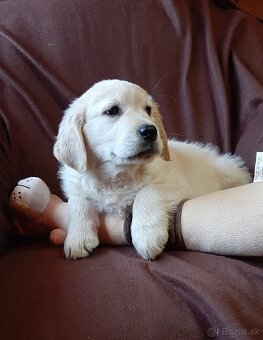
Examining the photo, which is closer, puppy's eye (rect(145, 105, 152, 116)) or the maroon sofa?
the maroon sofa

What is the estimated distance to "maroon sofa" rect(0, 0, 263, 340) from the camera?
1025mm

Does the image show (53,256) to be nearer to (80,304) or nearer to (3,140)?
(80,304)

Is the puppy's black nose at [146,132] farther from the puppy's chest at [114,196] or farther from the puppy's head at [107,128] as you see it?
the puppy's chest at [114,196]

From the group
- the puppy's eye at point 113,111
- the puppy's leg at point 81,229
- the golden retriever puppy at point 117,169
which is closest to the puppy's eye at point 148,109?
the golden retriever puppy at point 117,169

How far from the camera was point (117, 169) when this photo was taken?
136 centimetres

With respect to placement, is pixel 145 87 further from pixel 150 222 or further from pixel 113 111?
pixel 150 222

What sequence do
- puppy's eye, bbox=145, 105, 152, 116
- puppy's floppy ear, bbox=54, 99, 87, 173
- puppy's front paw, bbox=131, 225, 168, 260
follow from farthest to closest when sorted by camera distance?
puppy's eye, bbox=145, 105, 152, 116
puppy's floppy ear, bbox=54, 99, 87, 173
puppy's front paw, bbox=131, 225, 168, 260

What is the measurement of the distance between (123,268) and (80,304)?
0.17 meters

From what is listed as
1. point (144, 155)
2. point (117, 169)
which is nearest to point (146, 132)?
point (144, 155)

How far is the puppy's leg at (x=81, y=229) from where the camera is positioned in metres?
1.23

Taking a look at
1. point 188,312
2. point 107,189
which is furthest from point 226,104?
point 188,312

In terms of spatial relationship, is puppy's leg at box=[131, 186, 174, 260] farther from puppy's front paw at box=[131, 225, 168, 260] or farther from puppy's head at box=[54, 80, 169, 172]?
puppy's head at box=[54, 80, 169, 172]

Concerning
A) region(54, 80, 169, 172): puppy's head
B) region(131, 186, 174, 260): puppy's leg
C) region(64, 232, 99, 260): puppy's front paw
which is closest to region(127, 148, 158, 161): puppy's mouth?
region(54, 80, 169, 172): puppy's head

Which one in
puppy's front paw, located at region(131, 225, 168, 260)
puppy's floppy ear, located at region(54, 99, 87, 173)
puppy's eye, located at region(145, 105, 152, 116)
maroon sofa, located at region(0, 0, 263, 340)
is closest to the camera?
maroon sofa, located at region(0, 0, 263, 340)
